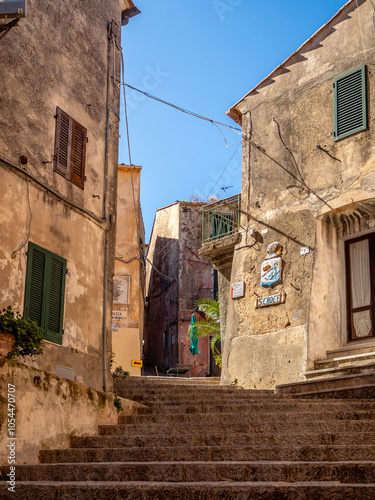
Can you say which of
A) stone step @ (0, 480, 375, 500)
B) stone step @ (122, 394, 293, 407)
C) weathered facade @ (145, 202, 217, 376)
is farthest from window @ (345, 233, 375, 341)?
weathered facade @ (145, 202, 217, 376)

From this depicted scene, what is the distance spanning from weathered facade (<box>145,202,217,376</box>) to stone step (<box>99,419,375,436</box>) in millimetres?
17276

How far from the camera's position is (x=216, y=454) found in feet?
19.7

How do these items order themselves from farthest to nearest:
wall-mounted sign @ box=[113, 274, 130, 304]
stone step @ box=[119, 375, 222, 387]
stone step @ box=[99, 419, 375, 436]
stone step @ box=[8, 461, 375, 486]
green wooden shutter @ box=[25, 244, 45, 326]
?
wall-mounted sign @ box=[113, 274, 130, 304] → stone step @ box=[119, 375, 222, 387] → green wooden shutter @ box=[25, 244, 45, 326] → stone step @ box=[99, 419, 375, 436] → stone step @ box=[8, 461, 375, 486]

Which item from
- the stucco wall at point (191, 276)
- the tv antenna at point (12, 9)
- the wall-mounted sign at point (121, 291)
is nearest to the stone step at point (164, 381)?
the tv antenna at point (12, 9)

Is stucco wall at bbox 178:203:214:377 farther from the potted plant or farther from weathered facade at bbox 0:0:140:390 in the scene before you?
the potted plant

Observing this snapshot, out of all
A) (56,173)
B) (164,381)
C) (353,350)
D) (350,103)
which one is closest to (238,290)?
(164,381)

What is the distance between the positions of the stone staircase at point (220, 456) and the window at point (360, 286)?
3.69 metres

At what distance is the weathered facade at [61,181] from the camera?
10.0 metres

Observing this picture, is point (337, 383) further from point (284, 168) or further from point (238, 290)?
point (284, 168)

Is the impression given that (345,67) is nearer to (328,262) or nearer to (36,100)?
(328,262)

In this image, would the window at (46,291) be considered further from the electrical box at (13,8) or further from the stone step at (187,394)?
the electrical box at (13,8)

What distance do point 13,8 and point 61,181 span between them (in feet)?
9.78

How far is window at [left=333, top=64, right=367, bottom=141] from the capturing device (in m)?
12.5

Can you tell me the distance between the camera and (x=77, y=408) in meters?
7.54
